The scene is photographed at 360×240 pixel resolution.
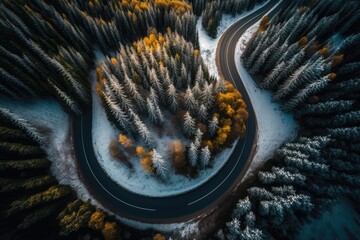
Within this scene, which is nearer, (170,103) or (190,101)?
(190,101)

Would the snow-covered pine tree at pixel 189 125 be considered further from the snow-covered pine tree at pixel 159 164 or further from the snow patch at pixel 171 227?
the snow patch at pixel 171 227

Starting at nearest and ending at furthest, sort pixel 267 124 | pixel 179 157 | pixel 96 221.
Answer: pixel 96 221
pixel 179 157
pixel 267 124

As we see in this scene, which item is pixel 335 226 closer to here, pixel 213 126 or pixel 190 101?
pixel 213 126

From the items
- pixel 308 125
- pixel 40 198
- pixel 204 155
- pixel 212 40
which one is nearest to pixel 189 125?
pixel 204 155

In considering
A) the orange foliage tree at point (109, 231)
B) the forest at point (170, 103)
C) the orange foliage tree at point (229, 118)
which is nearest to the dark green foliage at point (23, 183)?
the forest at point (170, 103)

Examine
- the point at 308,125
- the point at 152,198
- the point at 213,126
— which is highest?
the point at 308,125

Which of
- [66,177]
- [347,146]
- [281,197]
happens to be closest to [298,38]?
[347,146]

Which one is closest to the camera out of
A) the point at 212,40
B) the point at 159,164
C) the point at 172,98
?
the point at 159,164

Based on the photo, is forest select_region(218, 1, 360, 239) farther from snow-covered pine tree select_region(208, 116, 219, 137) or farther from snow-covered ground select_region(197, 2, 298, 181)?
snow-covered pine tree select_region(208, 116, 219, 137)

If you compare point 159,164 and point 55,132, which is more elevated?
point 159,164
